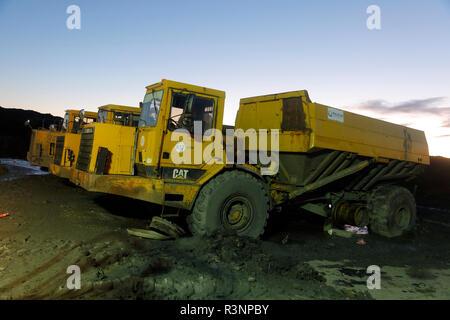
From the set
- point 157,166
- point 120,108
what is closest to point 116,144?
point 157,166

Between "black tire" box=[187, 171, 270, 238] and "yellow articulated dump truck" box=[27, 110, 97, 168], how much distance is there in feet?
24.8

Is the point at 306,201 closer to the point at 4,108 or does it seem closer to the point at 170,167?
the point at 170,167

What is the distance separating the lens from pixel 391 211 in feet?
24.7

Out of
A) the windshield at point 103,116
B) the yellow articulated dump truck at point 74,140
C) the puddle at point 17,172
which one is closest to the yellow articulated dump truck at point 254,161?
the yellow articulated dump truck at point 74,140

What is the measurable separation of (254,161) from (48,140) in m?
8.42

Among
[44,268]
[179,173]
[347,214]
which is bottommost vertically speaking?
[44,268]

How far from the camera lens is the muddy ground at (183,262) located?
3357 millimetres

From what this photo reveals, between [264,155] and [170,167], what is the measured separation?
84.9 inches

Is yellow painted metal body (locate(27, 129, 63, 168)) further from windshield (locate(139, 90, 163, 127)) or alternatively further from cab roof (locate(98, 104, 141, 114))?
windshield (locate(139, 90, 163, 127))

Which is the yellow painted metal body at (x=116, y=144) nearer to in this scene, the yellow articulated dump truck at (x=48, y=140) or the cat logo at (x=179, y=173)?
the cat logo at (x=179, y=173)

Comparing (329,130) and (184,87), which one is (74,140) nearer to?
(184,87)
